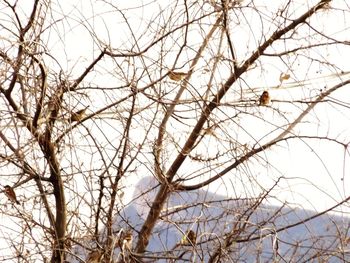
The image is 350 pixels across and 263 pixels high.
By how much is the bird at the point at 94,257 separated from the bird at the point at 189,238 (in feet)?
1.11

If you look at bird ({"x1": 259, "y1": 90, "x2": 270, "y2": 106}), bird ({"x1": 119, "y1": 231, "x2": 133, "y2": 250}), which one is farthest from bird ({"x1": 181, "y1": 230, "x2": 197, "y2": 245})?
bird ({"x1": 259, "y1": 90, "x2": 270, "y2": 106})

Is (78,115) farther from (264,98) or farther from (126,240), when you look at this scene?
(264,98)

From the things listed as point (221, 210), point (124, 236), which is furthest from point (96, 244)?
point (221, 210)

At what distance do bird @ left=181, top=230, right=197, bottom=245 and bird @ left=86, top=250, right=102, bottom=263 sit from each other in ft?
1.11

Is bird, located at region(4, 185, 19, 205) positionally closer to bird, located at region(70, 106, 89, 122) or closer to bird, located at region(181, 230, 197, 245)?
bird, located at region(70, 106, 89, 122)

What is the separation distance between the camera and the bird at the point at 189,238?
285 centimetres

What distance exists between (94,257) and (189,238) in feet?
1.27

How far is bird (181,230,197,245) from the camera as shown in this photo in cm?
285

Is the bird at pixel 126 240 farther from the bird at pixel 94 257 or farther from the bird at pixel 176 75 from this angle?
the bird at pixel 176 75

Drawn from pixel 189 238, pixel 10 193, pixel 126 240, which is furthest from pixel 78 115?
pixel 189 238

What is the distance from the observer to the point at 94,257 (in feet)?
8.88

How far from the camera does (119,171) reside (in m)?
2.87

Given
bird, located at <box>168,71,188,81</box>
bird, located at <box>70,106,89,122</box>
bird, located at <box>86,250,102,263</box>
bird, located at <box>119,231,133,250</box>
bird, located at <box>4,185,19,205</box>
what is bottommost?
bird, located at <box>86,250,102,263</box>

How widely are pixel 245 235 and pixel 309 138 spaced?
46 centimetres
